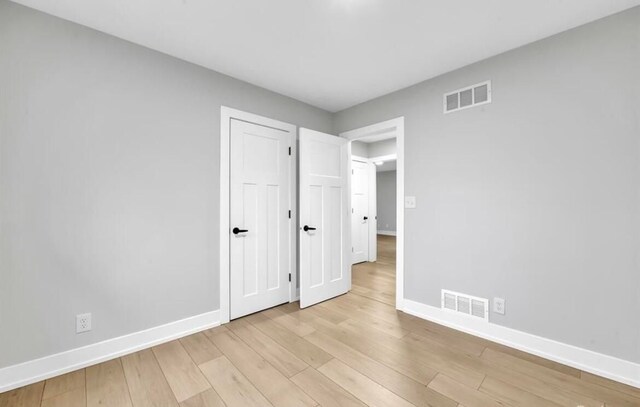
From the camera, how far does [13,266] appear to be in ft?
5.45

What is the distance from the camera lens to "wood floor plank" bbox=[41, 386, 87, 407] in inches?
59.9

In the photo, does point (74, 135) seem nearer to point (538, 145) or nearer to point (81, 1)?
point (81, 1)

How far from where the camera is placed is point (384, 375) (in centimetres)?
179

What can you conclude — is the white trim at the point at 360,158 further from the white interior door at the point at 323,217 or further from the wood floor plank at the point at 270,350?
the wood floor plank at the point at 270,350

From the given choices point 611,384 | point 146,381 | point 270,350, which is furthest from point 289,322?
point 611,384

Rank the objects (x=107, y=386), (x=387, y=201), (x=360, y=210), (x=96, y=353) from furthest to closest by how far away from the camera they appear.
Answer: (x=387, y=201), (x=360, y=210), (x=96, y=353), (x=107, y=386)

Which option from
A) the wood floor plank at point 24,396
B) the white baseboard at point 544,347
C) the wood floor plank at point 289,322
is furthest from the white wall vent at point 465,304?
the wood floor plank at point 24,396

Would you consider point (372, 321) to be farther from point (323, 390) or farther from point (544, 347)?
point (544, 347)

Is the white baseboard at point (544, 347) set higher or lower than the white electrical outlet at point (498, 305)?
lower

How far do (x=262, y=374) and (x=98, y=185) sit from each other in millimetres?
1897

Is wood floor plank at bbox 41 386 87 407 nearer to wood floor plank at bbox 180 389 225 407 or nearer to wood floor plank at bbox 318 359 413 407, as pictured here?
wood floor plank at bbox 180 389 225 407

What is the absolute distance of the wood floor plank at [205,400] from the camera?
5.00 feet

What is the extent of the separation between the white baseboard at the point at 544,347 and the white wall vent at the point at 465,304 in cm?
5

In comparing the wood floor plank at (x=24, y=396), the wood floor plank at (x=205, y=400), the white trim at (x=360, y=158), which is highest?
the white trim at (x=360, y=158)
